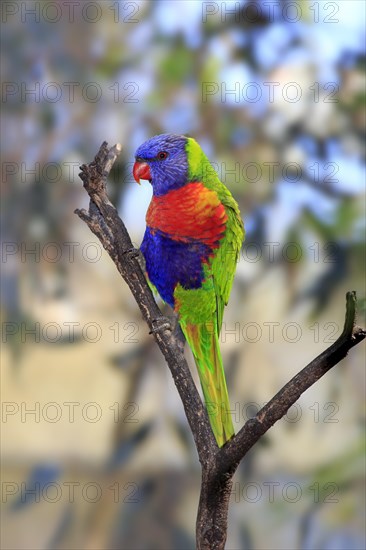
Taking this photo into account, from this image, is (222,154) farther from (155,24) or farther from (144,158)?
(144,158)

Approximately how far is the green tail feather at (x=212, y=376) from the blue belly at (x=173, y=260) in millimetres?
167

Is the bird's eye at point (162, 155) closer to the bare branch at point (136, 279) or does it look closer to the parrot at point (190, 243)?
the parrot at point (190, 243)

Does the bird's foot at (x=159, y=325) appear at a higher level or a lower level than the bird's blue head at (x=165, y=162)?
lower

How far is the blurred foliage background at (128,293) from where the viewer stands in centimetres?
349

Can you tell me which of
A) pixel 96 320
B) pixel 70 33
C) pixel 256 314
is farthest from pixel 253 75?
pixel 96 320

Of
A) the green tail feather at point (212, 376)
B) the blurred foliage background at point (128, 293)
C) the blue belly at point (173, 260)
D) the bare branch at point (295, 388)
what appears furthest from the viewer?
the blurred foliage background at point (128, 293)

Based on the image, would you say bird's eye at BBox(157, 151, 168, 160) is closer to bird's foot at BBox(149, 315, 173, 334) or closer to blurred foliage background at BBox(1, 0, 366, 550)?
bird's foot at BBox(149, 315, 173, 334)

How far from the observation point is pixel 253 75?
3600 millimetres

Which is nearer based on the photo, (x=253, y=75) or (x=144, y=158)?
(x=144, y=158)

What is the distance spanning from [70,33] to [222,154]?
110 cm

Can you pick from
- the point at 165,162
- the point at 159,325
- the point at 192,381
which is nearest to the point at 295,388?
the point at 192,381

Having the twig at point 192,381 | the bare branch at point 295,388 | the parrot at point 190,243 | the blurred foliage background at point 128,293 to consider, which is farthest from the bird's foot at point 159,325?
the blurred foliage background at point 128,293

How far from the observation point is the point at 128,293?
11.6 ft

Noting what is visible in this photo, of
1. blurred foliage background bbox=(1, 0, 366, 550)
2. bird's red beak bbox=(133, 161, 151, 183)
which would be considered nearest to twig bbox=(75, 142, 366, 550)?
bird's red beak bbox=(133, 161, 151, 183)
